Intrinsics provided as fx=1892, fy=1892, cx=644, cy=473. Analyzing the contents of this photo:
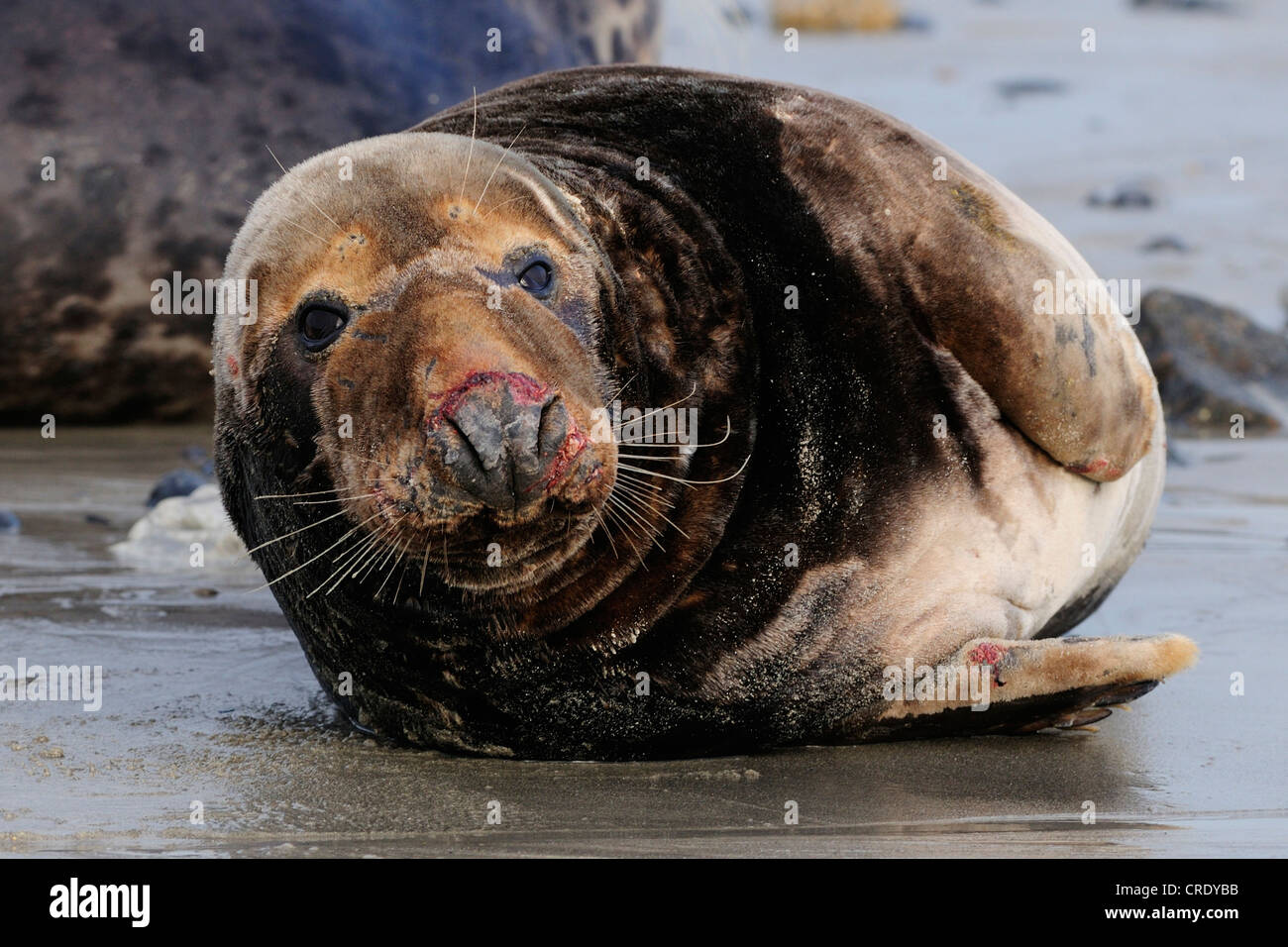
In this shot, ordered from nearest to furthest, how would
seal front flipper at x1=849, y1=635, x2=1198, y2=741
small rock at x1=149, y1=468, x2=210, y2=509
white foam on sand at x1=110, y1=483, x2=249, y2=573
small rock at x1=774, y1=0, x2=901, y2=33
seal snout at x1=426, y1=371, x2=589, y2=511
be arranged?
seal snout at x1=426, y1=371, x2=589, y2=511 < seal front flipper at x1=849, y1=635, x2=1198, y2=741 < white foam on sand at x1=110, y1=483, x2=249, y2=573 < small rock at x1=149, y1=468, x2=210, y2=509 < small rock at x1=774, y1=0, x2=901, y2=33

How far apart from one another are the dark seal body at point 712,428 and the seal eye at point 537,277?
5 cm

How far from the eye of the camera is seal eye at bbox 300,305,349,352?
11.0 feet

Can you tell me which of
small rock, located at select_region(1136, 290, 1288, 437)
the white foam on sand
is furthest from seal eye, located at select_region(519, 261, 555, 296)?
small rock, located at select_region(1136, 290, 1288, 437)

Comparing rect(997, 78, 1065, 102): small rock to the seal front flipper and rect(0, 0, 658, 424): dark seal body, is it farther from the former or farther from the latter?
the seal front flipper

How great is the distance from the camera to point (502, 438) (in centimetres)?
300

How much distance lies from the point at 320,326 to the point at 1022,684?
1541 millimetres

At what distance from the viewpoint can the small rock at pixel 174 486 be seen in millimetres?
6367

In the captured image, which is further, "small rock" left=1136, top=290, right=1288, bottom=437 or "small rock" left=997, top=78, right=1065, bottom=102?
"small rock" left=997, top=78, right=1065, bottom=102

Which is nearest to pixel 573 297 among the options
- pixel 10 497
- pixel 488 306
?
pixel 488 306

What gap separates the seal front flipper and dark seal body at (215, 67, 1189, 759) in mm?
10

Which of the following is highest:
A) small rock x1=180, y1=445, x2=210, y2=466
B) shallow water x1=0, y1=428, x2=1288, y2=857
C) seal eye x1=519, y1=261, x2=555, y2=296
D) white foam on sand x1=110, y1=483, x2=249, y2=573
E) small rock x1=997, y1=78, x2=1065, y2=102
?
small rock x1=997, y1=78, x2=1065, y2=102

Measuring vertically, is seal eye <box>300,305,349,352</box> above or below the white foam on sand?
above

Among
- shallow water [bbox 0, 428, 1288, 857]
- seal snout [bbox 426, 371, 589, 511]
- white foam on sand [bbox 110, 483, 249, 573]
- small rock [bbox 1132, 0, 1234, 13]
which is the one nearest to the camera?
seal snout [bbox 426, 371, 589, 511]

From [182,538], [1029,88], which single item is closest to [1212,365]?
[182,538]
